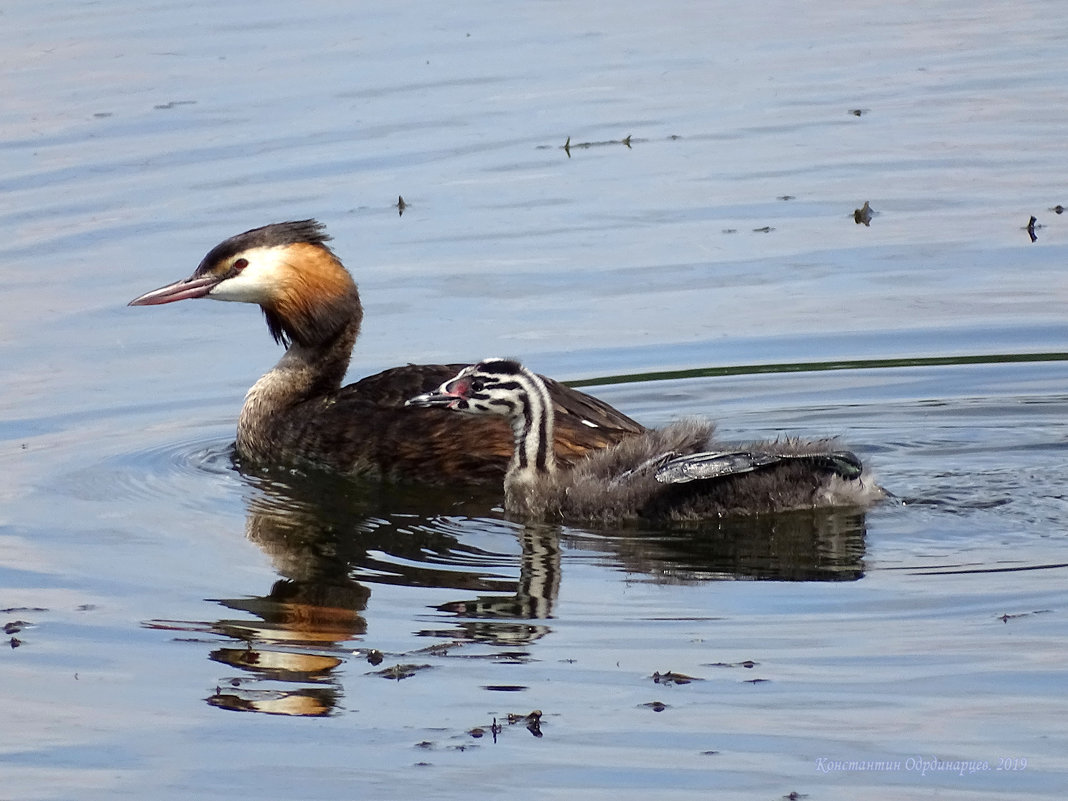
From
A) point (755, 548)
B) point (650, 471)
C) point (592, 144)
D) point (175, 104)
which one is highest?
point (175, 104)

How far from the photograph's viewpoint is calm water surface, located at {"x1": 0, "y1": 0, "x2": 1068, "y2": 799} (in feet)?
20.9

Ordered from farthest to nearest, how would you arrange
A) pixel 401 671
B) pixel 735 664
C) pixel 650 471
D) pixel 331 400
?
pixel 331 400 → pixel 650 471 → pixel 401 671 → pixel 735 664

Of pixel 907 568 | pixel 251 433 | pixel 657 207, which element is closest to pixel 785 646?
pixel 907 568

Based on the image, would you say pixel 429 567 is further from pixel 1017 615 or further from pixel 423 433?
pixel 1017 615

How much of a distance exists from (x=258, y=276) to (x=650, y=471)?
9.74 feet

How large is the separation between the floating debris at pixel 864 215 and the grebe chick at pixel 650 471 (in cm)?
477

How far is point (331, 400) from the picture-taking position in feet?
34.2

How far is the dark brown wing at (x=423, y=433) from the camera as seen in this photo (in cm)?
Answer: 945

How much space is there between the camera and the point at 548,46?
18938 millimetres

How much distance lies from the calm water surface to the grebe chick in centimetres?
13

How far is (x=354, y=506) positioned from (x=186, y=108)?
8.71 metres

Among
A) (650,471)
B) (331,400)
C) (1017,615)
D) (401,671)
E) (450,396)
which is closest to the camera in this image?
(401,671)

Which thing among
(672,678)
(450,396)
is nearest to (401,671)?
(672,678)

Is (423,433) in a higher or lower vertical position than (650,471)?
higher
